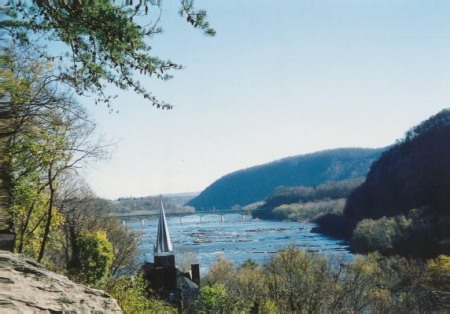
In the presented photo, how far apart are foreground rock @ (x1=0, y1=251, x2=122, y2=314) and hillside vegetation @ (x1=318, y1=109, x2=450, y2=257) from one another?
5677 cm

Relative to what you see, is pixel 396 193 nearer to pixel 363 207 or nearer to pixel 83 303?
pixel 363 207

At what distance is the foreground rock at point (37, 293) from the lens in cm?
262

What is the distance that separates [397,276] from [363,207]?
61.9 m

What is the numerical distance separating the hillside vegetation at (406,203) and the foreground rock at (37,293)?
56773mm

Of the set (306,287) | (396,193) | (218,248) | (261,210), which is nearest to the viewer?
(306,287)

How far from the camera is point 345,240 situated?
294 ft

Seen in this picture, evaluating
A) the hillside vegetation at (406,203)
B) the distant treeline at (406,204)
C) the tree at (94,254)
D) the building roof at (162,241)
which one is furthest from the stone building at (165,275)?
the hillside vegetation at (406,203)

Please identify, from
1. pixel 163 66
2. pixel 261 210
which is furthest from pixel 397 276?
pixel 261 210

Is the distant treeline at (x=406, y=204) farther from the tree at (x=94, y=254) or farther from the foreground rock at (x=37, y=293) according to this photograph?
the foreground rock at (x=37, y=293)

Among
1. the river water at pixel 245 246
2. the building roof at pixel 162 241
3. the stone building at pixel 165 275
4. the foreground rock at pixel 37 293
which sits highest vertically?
the foreground rock at pixel 37 293

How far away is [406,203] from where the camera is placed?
291 ft

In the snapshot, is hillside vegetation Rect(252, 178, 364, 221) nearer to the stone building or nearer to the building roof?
the building roof

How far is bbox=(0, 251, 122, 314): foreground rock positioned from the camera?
262 cm

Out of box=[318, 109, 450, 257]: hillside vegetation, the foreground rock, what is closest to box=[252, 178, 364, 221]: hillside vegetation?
box=[318, 109, 450, 257]: hillside vegetation
